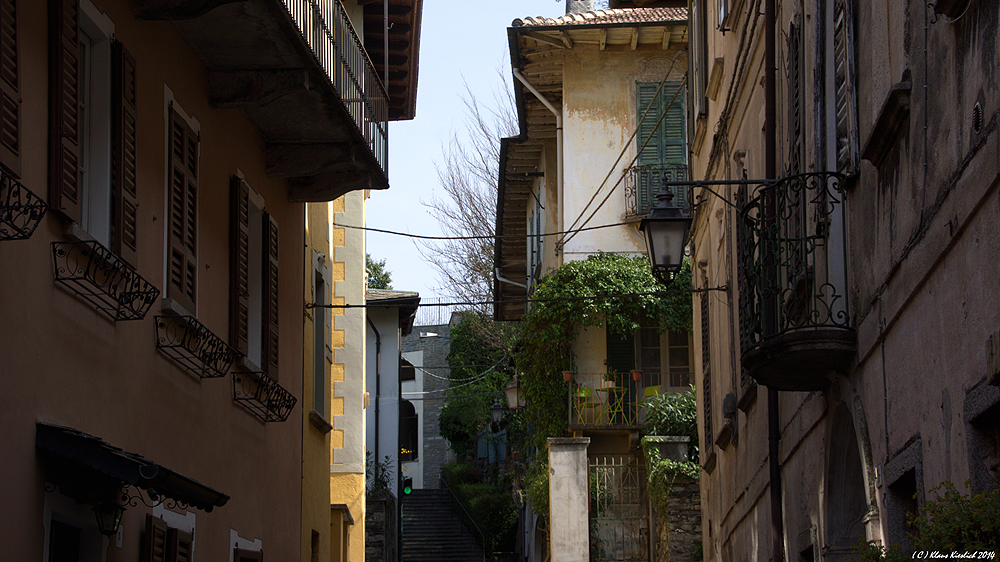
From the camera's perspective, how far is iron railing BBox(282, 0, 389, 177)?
35.6 ft

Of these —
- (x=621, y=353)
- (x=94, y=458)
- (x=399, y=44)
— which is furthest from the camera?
(x=621, y=353)

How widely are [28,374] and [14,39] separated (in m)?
1.71

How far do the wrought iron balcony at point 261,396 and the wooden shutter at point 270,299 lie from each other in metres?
0.25

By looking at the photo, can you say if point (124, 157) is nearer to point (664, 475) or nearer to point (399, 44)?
point (399, 44)

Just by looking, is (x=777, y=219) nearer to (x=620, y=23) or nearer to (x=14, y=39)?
(x=14, y=39)

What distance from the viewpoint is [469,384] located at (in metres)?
46.6

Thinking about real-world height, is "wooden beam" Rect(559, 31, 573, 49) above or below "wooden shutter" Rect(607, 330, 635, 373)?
above

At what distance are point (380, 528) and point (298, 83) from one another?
19122 millimetres

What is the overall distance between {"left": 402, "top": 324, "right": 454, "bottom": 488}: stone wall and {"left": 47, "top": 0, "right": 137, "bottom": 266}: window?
43.1 m

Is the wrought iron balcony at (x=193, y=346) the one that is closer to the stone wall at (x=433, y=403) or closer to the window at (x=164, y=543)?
the window at (x=164, y=543)

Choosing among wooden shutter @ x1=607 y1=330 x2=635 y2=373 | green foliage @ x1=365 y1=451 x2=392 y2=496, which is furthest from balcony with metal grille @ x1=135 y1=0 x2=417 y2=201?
green foliage @ x1=365 y1=451 x2=392 y2=496

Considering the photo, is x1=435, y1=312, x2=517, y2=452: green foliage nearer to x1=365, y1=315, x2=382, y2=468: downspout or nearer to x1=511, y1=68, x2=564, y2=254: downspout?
x1=365, y1=315, x2=382, y2=468: downspout

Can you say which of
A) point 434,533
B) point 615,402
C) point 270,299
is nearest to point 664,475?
point 615,402

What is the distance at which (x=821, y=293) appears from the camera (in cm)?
689
